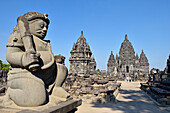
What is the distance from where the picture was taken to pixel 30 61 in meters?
2.37

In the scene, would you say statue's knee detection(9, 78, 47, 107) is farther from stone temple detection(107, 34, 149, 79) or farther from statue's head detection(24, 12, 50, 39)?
stone temple detection(107, 34, 149, 79)

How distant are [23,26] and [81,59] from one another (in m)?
21.0

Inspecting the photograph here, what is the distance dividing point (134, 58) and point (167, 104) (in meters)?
36.1

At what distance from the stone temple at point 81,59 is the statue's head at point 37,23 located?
20.2 metres

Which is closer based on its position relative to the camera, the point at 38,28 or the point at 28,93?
the point at 28,93

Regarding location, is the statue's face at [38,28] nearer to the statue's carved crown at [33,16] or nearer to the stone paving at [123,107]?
the statue's carved crown at [33,16]

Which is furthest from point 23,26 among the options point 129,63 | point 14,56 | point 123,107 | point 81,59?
point 129,63

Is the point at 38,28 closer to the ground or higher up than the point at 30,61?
higher up

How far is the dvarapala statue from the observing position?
2414 millimetres

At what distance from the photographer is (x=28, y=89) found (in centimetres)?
241

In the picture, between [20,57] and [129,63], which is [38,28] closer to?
[20,57]

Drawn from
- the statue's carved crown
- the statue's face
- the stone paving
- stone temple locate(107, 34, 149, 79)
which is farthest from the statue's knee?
stone temple locate(107, 34, 149, 79)

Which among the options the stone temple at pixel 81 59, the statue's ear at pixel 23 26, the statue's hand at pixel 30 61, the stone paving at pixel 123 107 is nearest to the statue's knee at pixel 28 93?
the statue's hand at pixel 30 61

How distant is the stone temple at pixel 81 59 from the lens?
23.5m
